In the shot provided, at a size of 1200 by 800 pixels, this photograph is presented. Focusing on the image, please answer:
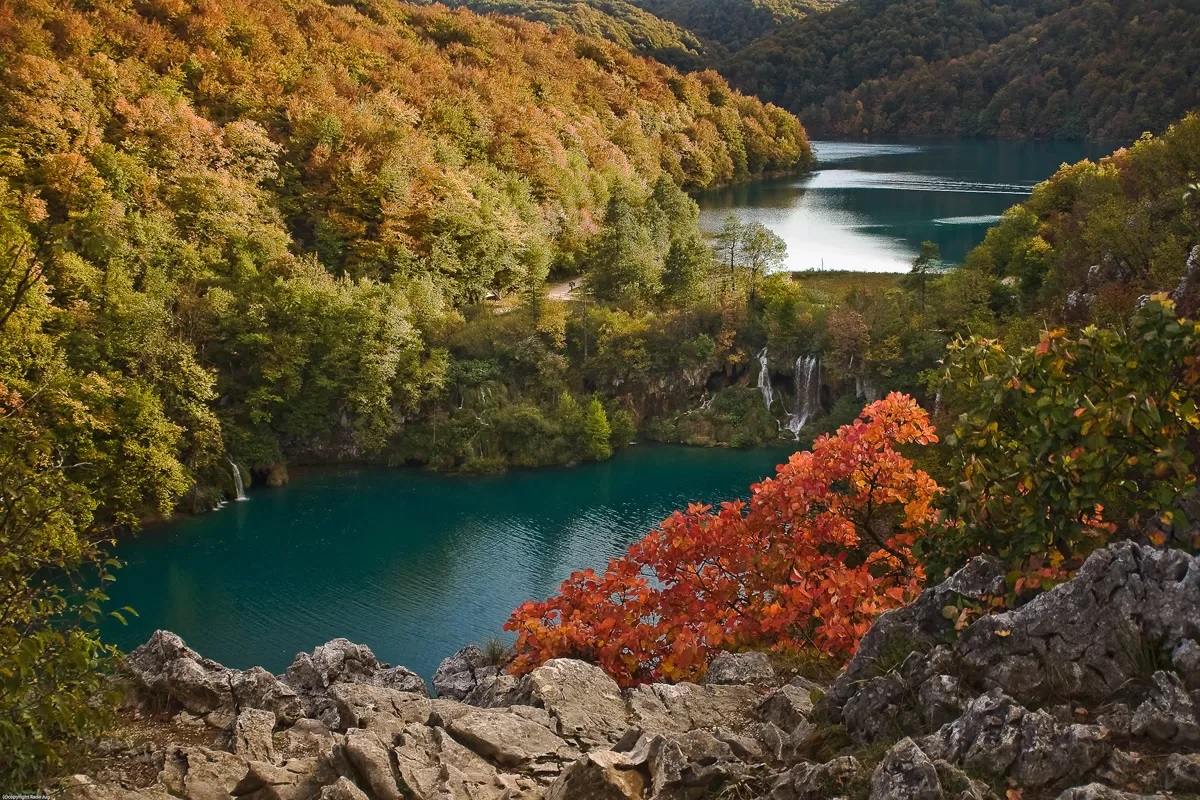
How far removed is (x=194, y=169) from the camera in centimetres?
4725

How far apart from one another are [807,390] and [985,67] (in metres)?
→ 122

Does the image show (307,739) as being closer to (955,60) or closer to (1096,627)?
(1096,627)

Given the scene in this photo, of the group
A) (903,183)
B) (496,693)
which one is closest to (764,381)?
(496,693)

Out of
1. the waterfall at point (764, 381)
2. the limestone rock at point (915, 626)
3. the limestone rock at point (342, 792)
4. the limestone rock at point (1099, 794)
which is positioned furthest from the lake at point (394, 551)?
the limestone rock at point (1099, 794)

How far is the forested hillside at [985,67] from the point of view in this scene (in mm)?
121750

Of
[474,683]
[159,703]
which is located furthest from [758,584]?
[159,703]

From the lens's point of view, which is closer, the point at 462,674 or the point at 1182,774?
the point at 1182,774

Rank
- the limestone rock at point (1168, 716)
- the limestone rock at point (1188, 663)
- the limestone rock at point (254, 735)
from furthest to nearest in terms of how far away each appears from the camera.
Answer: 1. the limestone rock at point (254, 735)
2. the limestone rock at point (1188, 663)
3. the limestone rock at point (1168, 716)

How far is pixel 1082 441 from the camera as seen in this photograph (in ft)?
30.0

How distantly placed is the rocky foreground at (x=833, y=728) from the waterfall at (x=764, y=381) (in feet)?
113

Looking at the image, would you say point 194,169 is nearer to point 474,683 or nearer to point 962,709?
point 474,683

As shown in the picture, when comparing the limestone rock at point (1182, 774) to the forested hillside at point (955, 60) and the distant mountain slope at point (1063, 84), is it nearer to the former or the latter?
the distant mountain slope at point (1063, 84)

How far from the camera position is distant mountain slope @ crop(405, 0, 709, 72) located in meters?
143

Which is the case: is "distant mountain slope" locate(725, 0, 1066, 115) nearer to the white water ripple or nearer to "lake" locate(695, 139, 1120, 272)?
"lake" locate(695, 139, 1120, 272)
